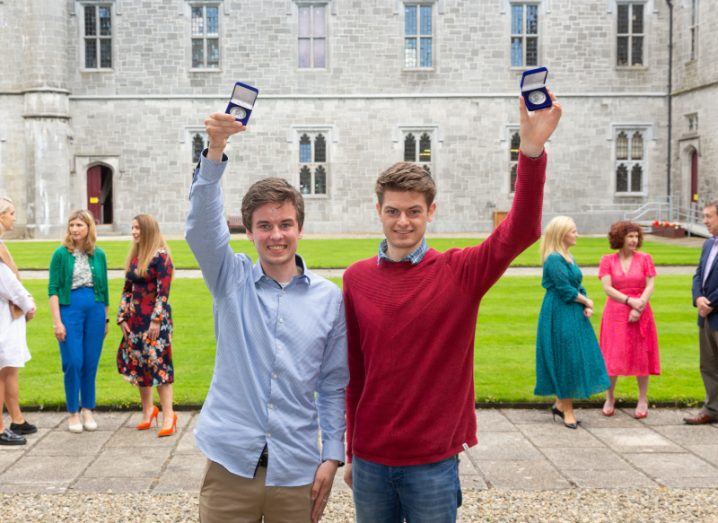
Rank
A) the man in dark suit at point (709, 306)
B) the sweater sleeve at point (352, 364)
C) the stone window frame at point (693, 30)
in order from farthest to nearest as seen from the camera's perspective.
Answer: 1. the stone window frame at point (693, 30)
2. the man in dark suit at point (709, 306)
3. the sweater sleeve at point (352, 364)

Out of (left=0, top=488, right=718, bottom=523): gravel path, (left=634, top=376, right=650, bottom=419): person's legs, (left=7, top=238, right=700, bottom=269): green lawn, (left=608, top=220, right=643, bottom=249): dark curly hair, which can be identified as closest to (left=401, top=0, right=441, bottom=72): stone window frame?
(left=7, top=238, right=700, bottom=269): green lawn

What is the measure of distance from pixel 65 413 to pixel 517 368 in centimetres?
416

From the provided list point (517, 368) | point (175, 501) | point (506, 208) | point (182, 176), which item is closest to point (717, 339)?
point (517, 368)

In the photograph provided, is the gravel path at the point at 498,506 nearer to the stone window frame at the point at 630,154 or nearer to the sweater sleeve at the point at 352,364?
the sweater sleeve at the point at 352,364

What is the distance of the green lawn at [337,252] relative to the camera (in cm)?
1611

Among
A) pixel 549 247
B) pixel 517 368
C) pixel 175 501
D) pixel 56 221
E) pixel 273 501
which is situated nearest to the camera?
pixel 273 501

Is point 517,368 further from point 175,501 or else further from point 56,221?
point 56,221

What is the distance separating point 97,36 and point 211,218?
25.4 metres

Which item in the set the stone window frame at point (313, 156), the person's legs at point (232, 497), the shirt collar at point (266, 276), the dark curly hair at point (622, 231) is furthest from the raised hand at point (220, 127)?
the stone window frame at point (313, 156)

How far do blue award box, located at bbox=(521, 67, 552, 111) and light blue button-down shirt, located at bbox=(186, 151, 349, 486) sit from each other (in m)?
0.93

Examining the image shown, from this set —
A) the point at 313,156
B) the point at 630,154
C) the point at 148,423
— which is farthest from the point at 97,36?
the point at 148,423

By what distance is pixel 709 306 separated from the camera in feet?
21.6

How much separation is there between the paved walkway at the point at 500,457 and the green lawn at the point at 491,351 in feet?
1.82

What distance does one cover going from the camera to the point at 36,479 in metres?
5.01
